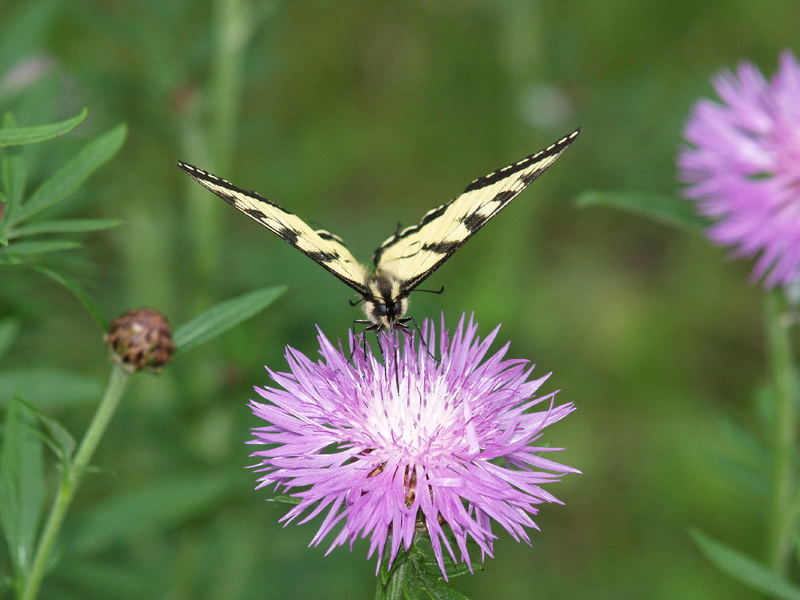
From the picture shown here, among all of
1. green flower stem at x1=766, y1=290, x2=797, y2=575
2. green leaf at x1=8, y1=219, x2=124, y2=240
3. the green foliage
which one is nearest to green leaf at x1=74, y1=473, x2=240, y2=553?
green leaf at x1=8, y1=219, x2=124, y2=240

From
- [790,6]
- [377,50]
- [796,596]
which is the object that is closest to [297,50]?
[377,50]

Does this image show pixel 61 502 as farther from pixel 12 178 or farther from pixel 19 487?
pixel 12 178

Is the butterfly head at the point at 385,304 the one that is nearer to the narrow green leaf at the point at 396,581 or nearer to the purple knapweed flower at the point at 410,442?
the purple knapweed flower at the point at 410,442

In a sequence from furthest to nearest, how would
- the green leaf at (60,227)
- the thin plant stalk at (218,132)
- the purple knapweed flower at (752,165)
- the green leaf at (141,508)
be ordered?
→ the thin plant stalk at (218,132)
the purple knapweed flower at (752,165)
the green leaf at (141,508)
the green leaf at (60,227)

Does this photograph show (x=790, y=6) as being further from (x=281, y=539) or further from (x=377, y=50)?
(x=281, y=539)

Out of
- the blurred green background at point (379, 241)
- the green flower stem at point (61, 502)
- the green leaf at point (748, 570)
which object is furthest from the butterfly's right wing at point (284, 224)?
the green leaf at point (748, 570)

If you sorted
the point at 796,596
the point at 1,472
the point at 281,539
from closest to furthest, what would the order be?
the point at 1,472
the point at 796,596
the point at 281,539

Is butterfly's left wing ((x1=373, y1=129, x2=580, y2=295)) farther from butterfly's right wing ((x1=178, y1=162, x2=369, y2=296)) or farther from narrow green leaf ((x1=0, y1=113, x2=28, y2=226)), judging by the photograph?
narrow green leaf ((x1=0, y1=113, x2=28, y2=226))
